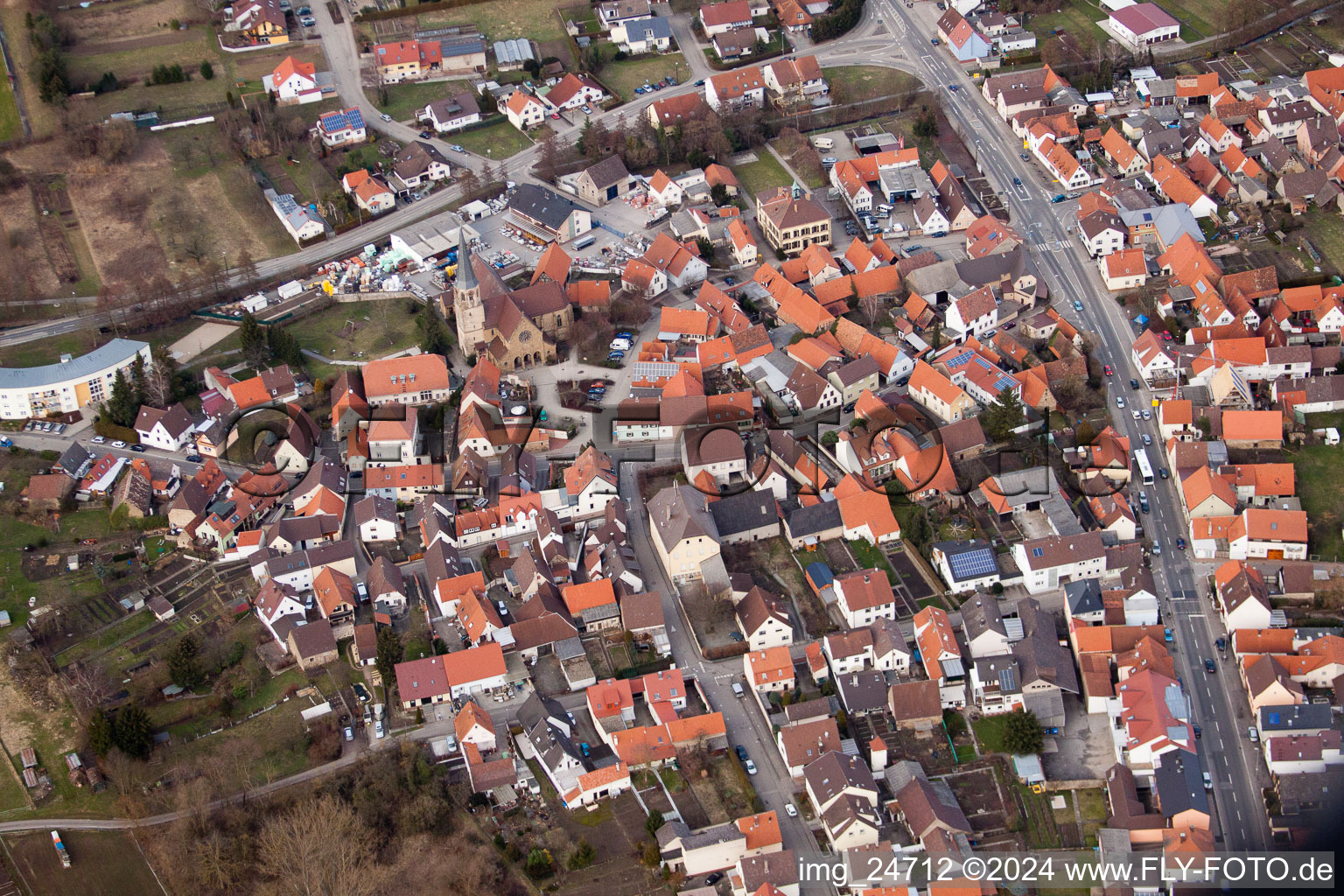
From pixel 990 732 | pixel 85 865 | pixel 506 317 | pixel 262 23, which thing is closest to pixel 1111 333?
pixel 990 732

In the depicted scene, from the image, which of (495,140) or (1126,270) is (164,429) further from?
(1126,270)

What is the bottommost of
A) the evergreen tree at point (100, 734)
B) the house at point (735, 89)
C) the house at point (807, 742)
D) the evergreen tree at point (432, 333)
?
the house at point (807, 742)

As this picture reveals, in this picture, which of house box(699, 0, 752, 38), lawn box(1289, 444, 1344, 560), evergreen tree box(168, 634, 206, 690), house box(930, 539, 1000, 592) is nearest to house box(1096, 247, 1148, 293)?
lawn box(1289, 444, 1344, 560)

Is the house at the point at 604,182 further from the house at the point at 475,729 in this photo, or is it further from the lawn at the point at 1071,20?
the house at the point at 475,729

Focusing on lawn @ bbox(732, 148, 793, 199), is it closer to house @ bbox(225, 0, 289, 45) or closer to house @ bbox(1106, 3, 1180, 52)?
house @ bbox(1106, 3, 1180, 52)

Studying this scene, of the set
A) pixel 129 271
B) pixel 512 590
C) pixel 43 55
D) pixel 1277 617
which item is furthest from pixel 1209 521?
pixel 43 55

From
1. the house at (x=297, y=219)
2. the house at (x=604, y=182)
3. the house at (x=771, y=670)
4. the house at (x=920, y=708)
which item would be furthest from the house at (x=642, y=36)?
the house at (x=920, y=708)
